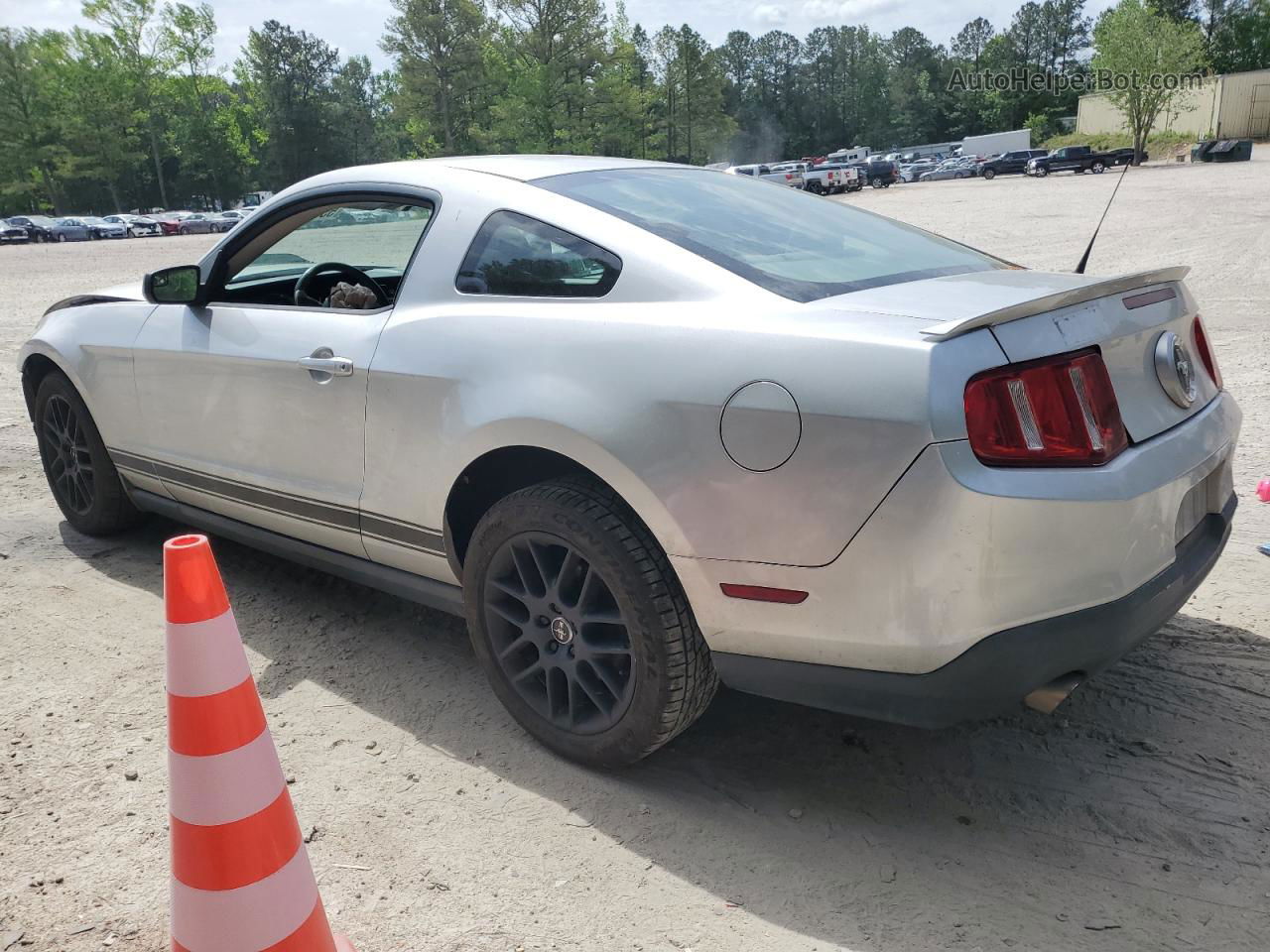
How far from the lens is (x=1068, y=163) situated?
1967 inches

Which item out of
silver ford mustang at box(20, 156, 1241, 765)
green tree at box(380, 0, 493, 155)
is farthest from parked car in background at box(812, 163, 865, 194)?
silver ford mustang at box(20, 156, 1241, 765)

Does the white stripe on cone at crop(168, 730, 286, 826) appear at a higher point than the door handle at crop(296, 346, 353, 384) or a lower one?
lower

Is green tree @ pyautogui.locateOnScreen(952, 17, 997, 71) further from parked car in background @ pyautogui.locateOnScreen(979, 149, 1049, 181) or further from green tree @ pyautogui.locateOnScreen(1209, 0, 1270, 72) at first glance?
parked car in background @ pyautogui.locateOnScreen(979, 149, 1049, 181)

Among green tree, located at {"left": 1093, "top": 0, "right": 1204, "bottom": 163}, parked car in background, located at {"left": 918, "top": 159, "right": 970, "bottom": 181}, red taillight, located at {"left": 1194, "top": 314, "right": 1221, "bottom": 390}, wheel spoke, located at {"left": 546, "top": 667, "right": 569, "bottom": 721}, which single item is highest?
green tree, located at {"left": 1093, "top": 0, "right": 1204, "bottom": 163}

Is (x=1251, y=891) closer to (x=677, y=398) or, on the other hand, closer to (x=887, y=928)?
(x=887, y=928)

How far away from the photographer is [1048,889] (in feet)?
7.34

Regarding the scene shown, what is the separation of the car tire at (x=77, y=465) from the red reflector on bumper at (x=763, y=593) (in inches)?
125

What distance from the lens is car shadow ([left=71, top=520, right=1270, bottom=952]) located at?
2.18 m

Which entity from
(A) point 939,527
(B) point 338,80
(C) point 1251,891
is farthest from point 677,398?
(B) point 338,80

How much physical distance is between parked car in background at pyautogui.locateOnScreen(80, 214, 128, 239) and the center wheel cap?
5451 centimetres

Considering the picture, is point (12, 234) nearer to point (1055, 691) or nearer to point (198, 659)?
point (198, 659)

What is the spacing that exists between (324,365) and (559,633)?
1131 mm

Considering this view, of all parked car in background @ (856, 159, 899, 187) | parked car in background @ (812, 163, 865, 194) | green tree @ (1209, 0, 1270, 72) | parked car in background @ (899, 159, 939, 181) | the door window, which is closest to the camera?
the door window

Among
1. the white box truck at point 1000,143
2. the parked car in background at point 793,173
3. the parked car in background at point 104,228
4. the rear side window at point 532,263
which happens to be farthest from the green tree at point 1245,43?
the rear side window at point 532,263
